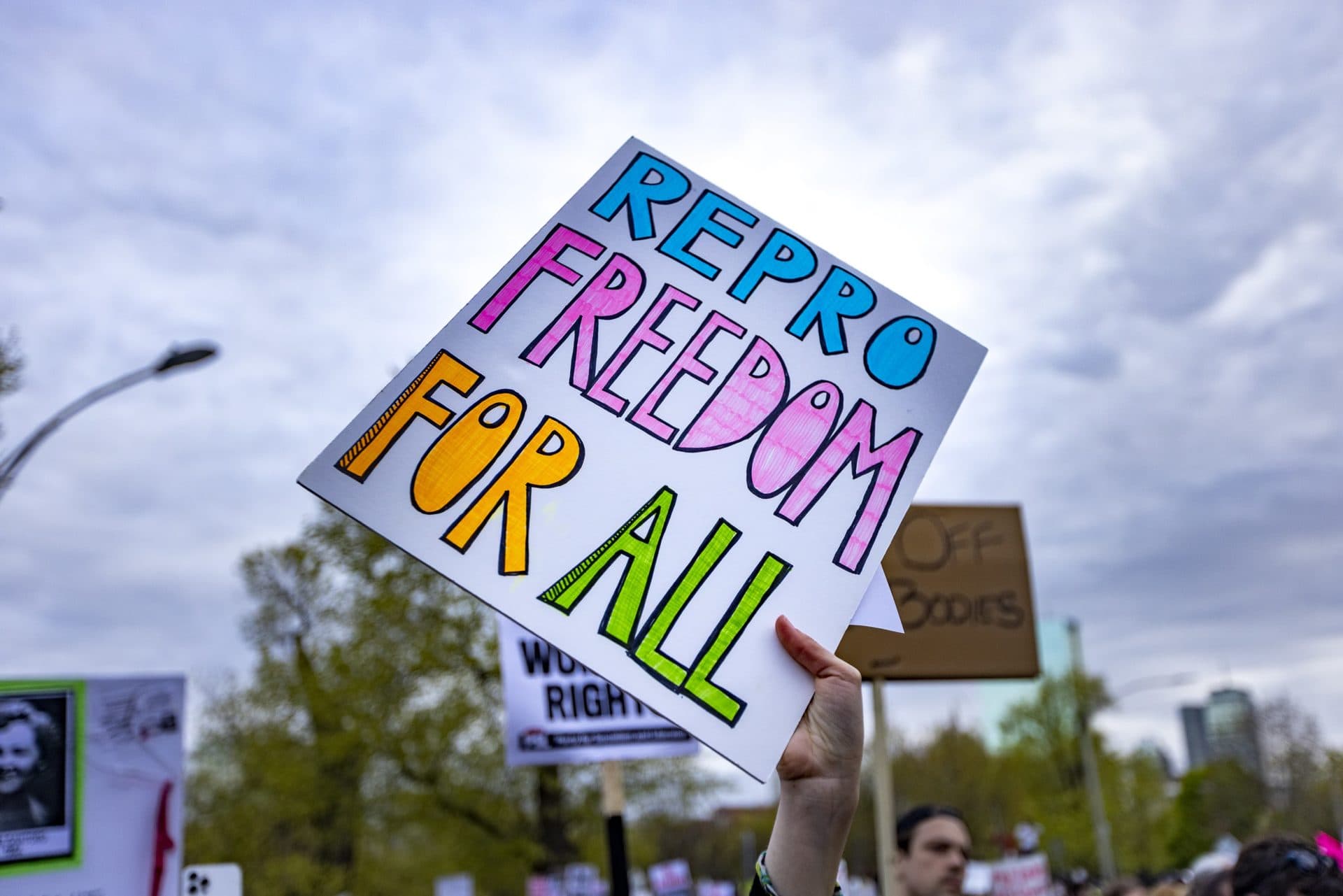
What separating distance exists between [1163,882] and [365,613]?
15.2m

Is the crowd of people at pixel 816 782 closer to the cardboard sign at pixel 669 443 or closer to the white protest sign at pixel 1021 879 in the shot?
the cardboard sign at pixel 669 443

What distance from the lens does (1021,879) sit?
11445mm

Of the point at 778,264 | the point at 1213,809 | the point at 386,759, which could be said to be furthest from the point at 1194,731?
the point at 778,264

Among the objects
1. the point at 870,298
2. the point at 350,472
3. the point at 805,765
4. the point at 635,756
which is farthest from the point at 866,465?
the point at 635,756

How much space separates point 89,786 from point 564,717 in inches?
115

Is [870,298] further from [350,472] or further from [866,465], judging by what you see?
[350,472]

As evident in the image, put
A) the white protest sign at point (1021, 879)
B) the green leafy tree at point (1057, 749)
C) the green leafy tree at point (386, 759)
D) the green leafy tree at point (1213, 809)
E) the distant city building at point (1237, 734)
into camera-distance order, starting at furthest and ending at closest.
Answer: the green leafy tree at point (1213, 809) → the green leafy tree at point (1057, 749) → the distant city building at point (1237, 734) → the green leafy tree at point (386, 759) → the white protest sign at point (1021, 879)

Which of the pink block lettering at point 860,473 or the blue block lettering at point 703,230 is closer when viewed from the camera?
the pink block lettering at point 860,473

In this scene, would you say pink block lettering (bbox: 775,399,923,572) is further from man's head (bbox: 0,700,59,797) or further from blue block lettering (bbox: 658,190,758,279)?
man's head (bbox: 0,700,59,797)

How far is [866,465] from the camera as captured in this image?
221 cm

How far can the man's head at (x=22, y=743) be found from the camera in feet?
10.5

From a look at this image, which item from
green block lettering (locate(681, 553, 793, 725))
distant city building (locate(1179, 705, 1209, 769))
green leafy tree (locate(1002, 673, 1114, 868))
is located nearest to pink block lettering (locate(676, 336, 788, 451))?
green block lettering (locate(681, 553, 793, 725))

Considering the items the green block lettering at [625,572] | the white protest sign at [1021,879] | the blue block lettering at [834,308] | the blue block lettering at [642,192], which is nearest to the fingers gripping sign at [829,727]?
the green block lettering at [625,572]

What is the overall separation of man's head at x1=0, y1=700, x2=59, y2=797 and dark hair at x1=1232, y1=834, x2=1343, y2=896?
11.5 feet
